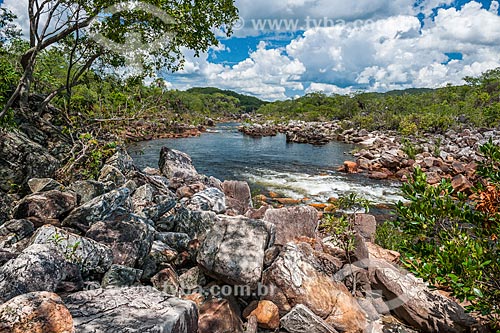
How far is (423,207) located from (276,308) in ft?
8.36

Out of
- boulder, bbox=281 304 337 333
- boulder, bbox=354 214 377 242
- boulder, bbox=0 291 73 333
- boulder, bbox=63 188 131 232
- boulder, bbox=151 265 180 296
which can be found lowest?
boulder, bbox=354 214 377 242

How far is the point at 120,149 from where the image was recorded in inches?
401

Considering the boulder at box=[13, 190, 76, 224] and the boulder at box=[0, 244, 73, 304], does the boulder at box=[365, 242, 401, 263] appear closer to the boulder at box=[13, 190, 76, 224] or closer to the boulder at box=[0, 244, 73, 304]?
the boulder at box=[0, 244, 73, 304]

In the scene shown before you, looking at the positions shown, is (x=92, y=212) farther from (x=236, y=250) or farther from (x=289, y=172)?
(x=289, y=172)

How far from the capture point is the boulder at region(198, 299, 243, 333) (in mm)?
4008

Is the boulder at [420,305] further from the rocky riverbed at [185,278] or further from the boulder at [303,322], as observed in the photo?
the boulder at [303,322]

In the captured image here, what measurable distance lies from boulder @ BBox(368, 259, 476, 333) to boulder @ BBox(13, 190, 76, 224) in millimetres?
5918

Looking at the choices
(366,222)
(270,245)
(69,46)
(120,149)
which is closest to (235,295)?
(270,245)

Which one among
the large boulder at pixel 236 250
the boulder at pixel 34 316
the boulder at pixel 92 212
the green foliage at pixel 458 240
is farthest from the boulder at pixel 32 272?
the green foliage at pixel 458 240

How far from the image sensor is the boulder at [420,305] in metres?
4.38

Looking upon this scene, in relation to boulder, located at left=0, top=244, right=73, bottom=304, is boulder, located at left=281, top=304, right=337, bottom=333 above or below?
below

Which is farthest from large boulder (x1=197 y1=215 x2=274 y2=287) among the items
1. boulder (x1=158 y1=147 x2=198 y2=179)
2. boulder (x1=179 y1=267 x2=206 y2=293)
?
boulder (x1=158 y1=147 x2=198 y2=179)

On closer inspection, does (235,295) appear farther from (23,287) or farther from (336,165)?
(336,165)

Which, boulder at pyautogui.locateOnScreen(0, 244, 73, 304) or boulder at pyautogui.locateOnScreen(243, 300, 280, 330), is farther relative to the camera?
boulder at pyautogui.locateOnScreen(243, 300, 280, 330)
